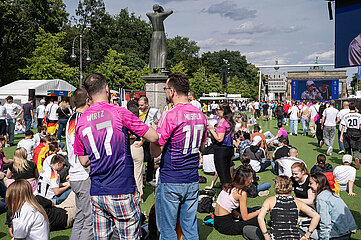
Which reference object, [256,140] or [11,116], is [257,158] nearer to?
[256,140]

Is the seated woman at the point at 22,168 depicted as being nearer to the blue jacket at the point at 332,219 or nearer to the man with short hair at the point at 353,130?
the blue jacket at the point at 332,219

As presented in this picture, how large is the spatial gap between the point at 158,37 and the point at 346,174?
815 centimetres

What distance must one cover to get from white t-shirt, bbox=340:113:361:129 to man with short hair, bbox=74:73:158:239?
30.5 ft

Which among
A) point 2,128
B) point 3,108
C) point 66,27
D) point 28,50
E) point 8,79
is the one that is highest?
point 66,27

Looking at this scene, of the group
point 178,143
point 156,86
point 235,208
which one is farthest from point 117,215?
point 156,86

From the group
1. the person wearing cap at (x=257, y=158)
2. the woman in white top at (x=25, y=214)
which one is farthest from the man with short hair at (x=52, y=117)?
the woman in white top at (x=25, y=214)

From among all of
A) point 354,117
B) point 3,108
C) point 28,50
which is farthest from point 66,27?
point 354,117

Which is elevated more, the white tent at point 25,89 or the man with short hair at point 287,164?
the white tent at point 25,89

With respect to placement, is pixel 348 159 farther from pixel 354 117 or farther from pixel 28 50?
pixel 28 50

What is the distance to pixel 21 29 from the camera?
1449 inches

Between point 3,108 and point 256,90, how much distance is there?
267 feet

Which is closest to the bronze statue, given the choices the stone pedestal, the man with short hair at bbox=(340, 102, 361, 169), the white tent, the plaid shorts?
the stone pedestal

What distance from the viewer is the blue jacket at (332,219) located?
4.54 meters

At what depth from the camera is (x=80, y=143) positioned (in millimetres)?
2910
